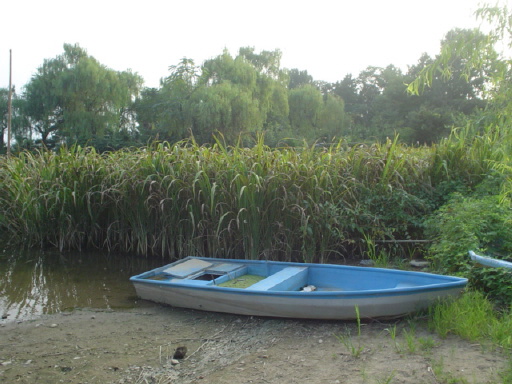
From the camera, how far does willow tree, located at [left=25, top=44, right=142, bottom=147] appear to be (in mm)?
25719

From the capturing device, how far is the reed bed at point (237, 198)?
5.34 m

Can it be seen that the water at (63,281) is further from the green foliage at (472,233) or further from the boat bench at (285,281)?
the green foliage at (472,233)

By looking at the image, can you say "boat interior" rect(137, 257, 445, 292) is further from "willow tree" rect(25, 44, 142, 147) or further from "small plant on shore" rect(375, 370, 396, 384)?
"willow tree" rect(25, 44, 142, 147)

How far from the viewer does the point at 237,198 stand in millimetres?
5348

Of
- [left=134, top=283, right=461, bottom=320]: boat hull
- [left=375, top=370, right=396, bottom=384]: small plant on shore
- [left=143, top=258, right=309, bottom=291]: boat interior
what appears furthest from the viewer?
[left=143, top=258, right=309, bottom=291]: boat interior

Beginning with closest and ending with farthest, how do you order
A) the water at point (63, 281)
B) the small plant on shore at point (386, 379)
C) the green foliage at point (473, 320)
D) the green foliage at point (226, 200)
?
the small plant on shore at point (386, 379), the green foliage at point (473, 320), the water at point (63, 281), the green foliage at point (226, 200)

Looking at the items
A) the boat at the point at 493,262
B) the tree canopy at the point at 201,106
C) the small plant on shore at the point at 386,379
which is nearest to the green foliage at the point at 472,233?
the boat at the point at 493,262

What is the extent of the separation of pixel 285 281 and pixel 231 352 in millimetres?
994

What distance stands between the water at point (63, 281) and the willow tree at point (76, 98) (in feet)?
64.5

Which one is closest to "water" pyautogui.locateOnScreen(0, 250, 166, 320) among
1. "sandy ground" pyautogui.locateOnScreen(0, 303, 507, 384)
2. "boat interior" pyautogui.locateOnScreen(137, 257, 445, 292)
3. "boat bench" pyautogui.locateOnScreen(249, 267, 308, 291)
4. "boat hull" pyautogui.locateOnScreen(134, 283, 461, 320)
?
"sandy ground" pyautogui.locateOnScreen(0, 303, 507, 384)

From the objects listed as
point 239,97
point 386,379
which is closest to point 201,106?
point 239,97

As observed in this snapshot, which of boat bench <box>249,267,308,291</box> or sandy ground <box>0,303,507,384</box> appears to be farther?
boat bench <box>249,267,308,291</box>

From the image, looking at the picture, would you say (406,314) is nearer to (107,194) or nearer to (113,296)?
(113,296)

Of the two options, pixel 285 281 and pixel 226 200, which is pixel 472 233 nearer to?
pixel 285 281
